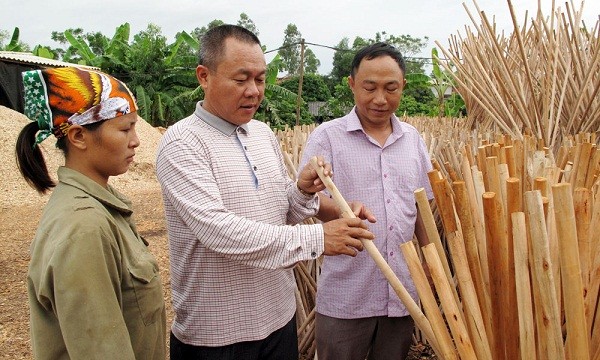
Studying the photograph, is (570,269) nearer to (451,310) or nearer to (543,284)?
(543,284)

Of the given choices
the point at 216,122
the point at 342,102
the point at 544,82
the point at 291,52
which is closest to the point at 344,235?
the point at 216,122

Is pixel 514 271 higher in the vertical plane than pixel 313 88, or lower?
lower

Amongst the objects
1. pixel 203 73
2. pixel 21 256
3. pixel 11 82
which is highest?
pixel 11 82

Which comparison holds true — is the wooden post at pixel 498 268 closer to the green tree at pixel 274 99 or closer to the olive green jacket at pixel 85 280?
the olive green jacket at pixel 85 280

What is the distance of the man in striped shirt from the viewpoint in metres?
1.38

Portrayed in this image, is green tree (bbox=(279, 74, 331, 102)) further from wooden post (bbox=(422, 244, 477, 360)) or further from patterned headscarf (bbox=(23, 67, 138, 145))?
wooden post (bbox=(422, 244, 477, 360))

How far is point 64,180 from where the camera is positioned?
1.18 meters

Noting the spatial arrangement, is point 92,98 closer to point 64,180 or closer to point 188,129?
point 64,180

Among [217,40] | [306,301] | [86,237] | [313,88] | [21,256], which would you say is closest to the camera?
[86,237]

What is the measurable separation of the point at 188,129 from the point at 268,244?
1.40ft

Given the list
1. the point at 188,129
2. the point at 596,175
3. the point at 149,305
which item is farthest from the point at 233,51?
the point at 596,175

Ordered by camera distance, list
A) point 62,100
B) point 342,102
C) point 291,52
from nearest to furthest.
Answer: point 62,100 → point 342,102 → point 291,52

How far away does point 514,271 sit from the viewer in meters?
0.94

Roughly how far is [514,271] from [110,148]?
92 cm
